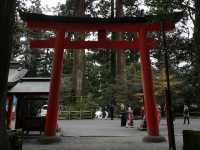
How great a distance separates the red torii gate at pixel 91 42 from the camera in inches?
561

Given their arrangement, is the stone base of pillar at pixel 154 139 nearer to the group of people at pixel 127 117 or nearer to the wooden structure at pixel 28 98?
the wooden structure at pixel 28 98

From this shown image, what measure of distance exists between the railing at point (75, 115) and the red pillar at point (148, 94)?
19.8m

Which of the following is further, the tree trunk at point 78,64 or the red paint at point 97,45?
the tree trunk at point 78,64

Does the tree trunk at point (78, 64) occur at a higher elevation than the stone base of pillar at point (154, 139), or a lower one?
higher

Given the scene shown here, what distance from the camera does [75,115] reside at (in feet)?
112

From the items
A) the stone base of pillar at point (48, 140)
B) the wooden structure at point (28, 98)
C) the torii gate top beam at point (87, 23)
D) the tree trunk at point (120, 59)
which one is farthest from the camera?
the tree trunk at point (120, 59)

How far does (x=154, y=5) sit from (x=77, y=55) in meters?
21.9

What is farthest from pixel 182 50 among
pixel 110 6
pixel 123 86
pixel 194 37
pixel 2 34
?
pixel 110 6

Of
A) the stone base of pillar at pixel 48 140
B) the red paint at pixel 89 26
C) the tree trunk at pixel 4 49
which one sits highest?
the red paint at pixel 89 26

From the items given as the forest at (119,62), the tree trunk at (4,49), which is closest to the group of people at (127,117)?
the forest at (119,62)

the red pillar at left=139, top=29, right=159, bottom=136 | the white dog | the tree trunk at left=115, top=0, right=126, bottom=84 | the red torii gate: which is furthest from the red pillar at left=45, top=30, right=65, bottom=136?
the white dog

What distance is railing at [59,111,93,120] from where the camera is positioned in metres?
33.7

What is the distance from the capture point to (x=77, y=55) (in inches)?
1225

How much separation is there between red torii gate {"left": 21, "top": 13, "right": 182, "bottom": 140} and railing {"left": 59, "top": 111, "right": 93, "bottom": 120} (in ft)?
62.6
